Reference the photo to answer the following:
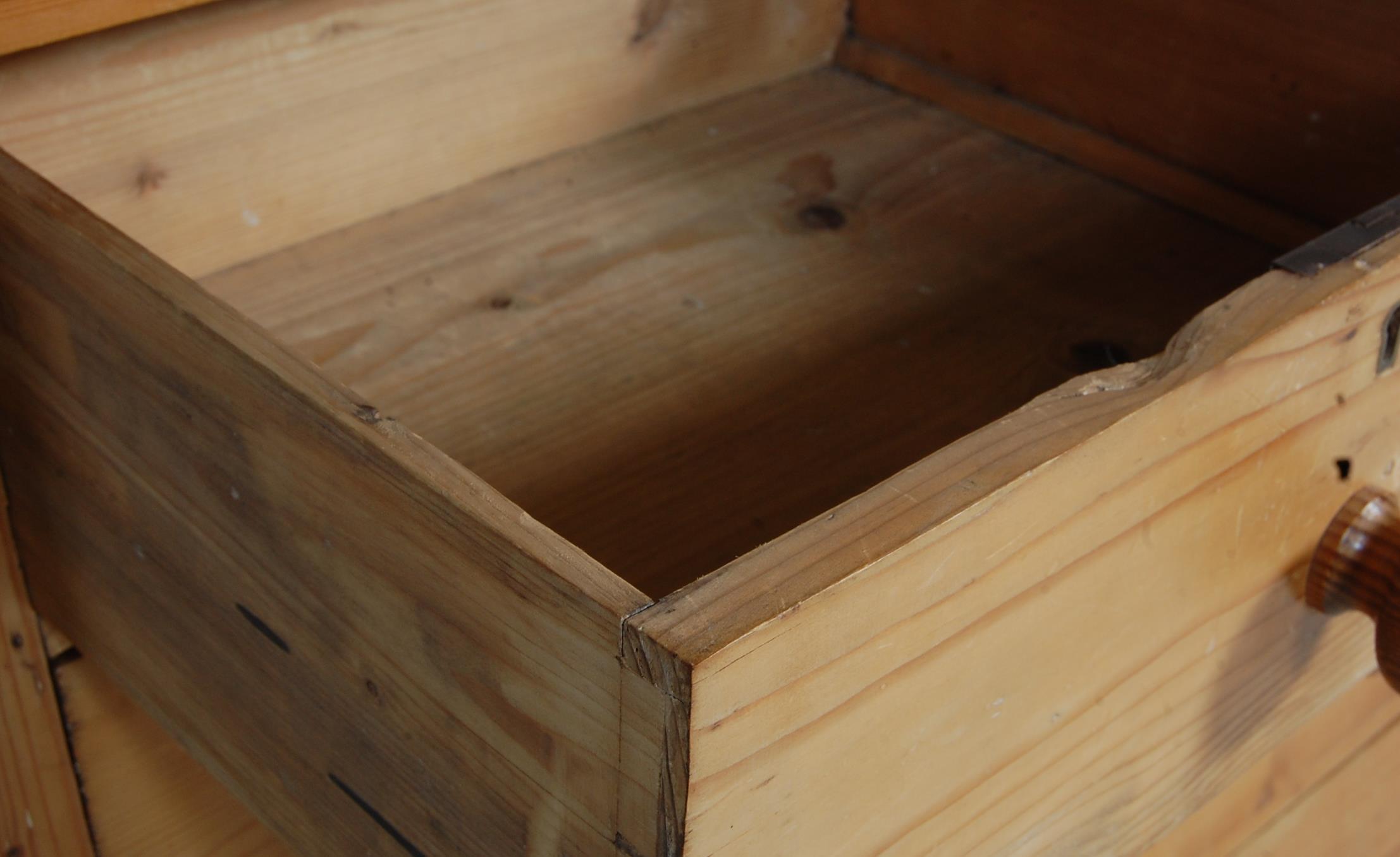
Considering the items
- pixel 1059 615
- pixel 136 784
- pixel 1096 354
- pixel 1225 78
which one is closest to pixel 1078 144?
pixel 1225 78

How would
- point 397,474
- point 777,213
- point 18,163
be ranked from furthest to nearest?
1. point 777,213
2. point 18,163
3. point 397,474

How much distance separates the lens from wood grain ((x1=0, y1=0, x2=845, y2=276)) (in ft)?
2.14

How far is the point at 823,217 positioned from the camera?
82 cm

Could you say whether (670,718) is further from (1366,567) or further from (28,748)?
(28,748)

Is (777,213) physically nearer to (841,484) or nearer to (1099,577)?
(841,484)

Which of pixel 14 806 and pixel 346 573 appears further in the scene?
pixel 14 806

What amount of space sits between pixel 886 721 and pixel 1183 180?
1.83ft

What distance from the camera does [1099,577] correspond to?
1.50ft

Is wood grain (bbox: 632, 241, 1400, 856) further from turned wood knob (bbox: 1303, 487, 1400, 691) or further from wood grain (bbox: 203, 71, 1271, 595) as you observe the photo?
wood grain (bbox: 203, 71, 1271, 595)

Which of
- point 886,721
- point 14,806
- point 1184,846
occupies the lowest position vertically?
point 1184,846

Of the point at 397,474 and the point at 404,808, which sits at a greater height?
the point at 397,474

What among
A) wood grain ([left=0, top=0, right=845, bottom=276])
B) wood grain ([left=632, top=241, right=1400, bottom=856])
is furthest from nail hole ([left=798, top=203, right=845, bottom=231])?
wood grain ([left=632, top=241, right=1400, bottom=856])

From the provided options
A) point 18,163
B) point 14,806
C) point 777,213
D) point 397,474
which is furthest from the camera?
point 777,213

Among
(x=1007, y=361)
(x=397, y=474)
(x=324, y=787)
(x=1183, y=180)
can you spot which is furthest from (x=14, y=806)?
(x=1183, y=180)
